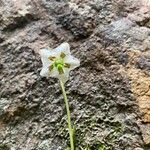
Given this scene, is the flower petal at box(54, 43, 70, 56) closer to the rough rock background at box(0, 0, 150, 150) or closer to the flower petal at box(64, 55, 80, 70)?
the flower petal at box(64, 55, 80, 70)

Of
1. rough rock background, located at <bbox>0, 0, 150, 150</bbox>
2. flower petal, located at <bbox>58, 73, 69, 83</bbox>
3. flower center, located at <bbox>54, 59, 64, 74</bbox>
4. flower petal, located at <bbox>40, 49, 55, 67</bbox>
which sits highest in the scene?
flower petal, located at <bbox>40, 49, 55, 67</bbox>

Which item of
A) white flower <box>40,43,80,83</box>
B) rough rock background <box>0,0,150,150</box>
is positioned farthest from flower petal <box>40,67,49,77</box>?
rough rock background <box>0,0,150,150</box>

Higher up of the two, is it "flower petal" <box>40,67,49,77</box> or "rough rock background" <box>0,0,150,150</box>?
"flower petal" <box>40,67,49,77</box>

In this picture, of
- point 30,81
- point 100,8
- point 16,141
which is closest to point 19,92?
point 30,81

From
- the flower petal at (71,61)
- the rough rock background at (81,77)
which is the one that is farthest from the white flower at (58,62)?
the rough rock background at (81,77)

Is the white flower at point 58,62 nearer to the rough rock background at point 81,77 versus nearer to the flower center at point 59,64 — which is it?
the flower center at point 59,64

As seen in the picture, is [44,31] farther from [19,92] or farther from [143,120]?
[143,120]
